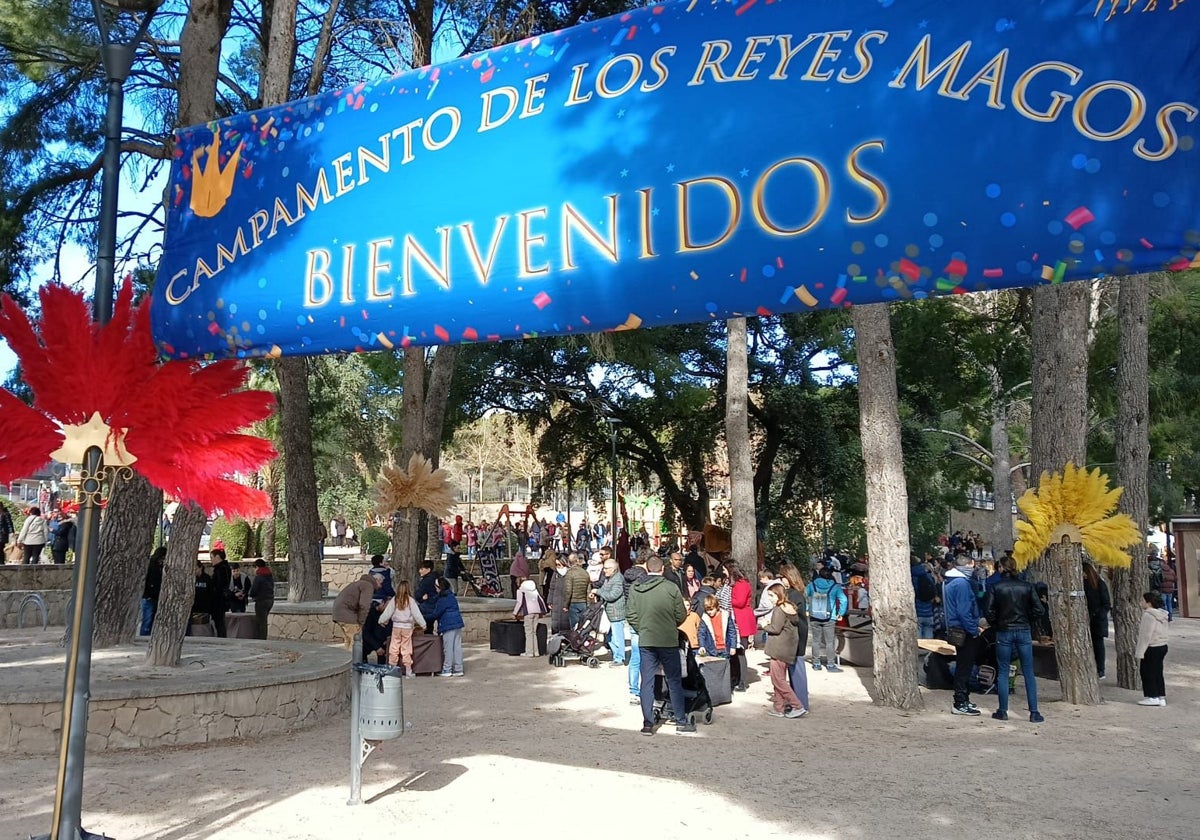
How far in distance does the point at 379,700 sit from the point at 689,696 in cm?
408

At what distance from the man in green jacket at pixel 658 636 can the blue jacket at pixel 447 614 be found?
3.88 meters

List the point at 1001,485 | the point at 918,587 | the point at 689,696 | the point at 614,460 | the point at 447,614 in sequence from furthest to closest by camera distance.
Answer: the point at 1001,485, the point at 614,460, the point at 918,587, the point at 447,614, the point at 689,696

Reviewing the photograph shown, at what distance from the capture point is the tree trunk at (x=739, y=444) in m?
17.4

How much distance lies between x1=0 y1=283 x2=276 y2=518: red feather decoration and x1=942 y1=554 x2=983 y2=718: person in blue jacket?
25.1ft

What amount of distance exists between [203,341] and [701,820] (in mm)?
4384

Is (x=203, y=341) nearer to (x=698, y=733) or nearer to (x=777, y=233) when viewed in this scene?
(x=777, y=233)

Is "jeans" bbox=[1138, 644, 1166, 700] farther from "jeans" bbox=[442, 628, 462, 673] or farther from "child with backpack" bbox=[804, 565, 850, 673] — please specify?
"jeans" bbox=[442, 628, 462, 673]

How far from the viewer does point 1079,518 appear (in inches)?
421

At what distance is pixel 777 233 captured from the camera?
4.97 metres

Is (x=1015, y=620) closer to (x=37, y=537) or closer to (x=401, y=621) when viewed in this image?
(x=401, y=621)

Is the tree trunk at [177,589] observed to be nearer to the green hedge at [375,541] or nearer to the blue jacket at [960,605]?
the blue jacket at [960,605]

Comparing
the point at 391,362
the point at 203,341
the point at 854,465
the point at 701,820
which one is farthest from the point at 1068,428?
the point at 391,362

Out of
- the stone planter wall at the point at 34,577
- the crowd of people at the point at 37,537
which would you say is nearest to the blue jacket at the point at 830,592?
the stone planter wall at the point at 34,577

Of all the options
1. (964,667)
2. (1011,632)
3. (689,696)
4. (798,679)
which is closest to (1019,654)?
(1011,632)
